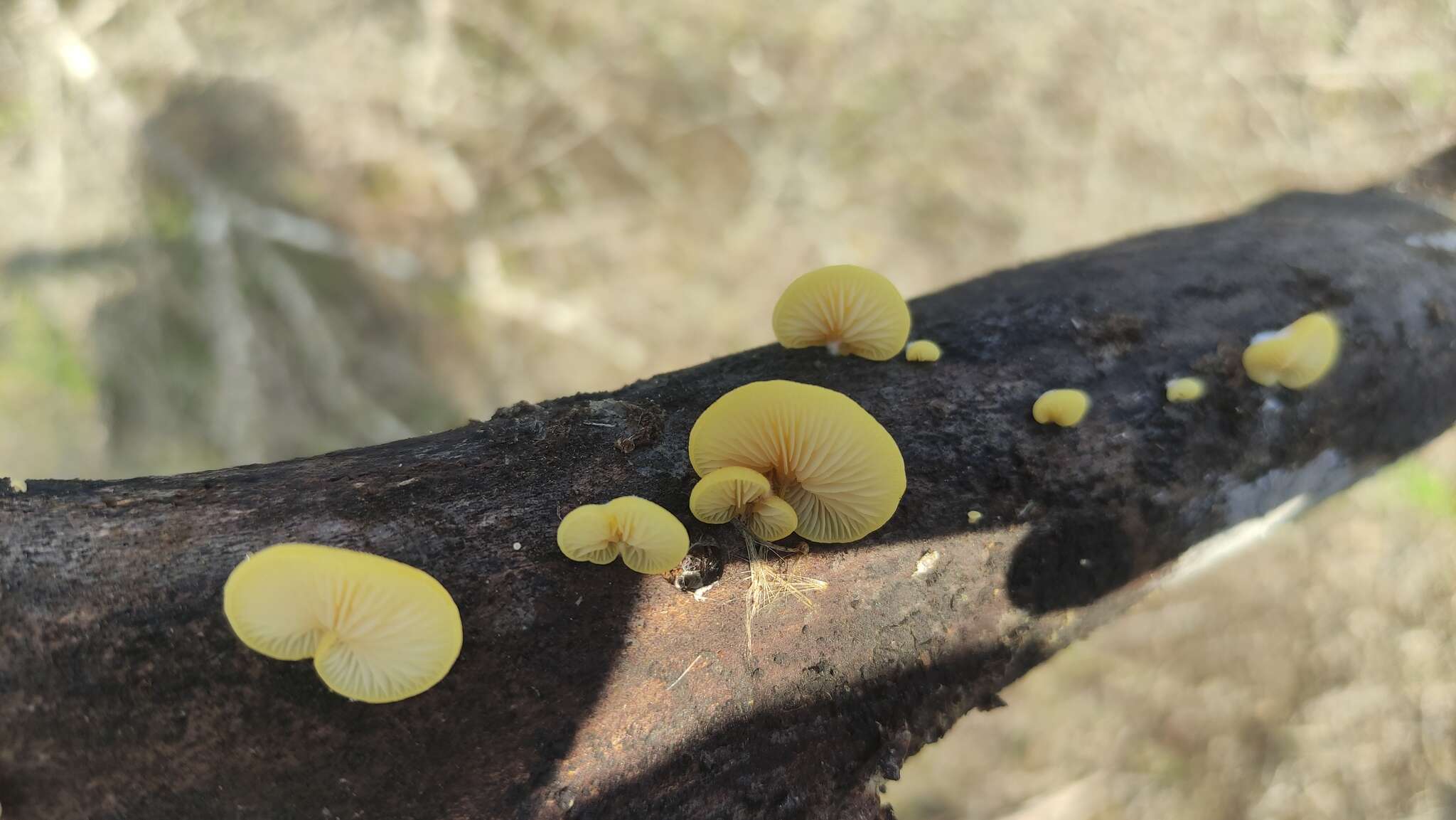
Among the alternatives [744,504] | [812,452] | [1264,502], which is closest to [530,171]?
[744,504]

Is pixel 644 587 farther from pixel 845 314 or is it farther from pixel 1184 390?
pixel 1184 390

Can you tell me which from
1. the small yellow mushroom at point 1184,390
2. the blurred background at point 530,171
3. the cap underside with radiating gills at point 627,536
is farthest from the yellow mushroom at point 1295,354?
the blurred background at point 530,171

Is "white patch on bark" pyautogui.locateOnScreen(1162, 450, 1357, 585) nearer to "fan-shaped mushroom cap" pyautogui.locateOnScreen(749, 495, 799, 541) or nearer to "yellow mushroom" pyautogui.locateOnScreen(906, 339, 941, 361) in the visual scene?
"yellow mushroom" pyautogui.locateOnScreen(906, 339, 941, 361)

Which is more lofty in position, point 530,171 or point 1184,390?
point 530,171

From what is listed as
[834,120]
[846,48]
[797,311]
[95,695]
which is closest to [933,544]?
[797,311]

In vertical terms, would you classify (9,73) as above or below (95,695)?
above

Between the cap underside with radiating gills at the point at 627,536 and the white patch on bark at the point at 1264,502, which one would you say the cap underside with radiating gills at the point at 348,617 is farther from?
the white patch on bark at the point at 1264,502

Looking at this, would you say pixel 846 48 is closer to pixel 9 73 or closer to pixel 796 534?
pixel 796 534
